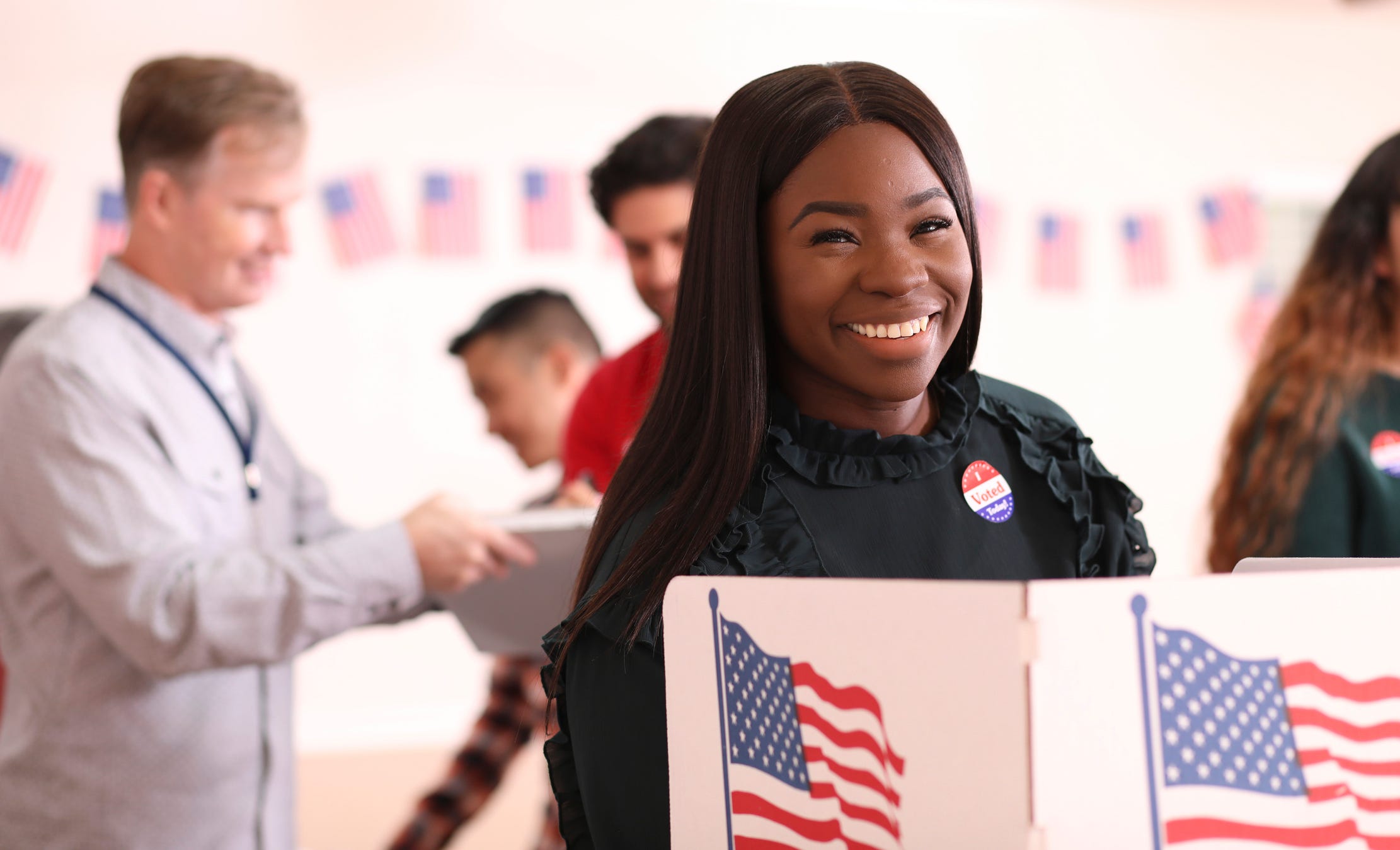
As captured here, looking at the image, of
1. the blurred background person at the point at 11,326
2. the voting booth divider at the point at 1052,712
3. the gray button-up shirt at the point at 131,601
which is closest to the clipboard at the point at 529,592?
the gray button-up shirt at the point at 131,601

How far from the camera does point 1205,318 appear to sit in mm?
5703

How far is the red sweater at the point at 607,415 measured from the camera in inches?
74.5

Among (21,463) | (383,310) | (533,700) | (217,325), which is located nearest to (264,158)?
(217,325)

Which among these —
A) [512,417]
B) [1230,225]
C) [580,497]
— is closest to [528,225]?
[512,417]

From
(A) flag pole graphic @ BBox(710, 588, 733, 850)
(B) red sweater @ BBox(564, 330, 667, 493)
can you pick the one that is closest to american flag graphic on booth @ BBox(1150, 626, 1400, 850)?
(A) flag pole graphic @ BBox(710, 588, 733, 850)

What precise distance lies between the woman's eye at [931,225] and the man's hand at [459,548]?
33.7 inches

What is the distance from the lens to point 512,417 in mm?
2799

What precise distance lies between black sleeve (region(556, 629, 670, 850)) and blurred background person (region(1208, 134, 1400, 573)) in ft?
3.69

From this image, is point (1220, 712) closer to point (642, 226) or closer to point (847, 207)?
point (847, 207)

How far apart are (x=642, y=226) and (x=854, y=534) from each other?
104 centimetres

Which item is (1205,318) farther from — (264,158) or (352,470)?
(264,158)

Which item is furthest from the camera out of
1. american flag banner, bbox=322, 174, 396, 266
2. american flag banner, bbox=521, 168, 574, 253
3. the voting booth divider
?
american flag banner, bbox=521, 168, 574, 253

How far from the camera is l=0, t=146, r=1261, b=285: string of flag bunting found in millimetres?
4156

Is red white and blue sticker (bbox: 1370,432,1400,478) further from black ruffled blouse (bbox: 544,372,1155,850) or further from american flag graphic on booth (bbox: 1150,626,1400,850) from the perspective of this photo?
american flag graphic on booth (bbox: 1150,626,1400,850)
